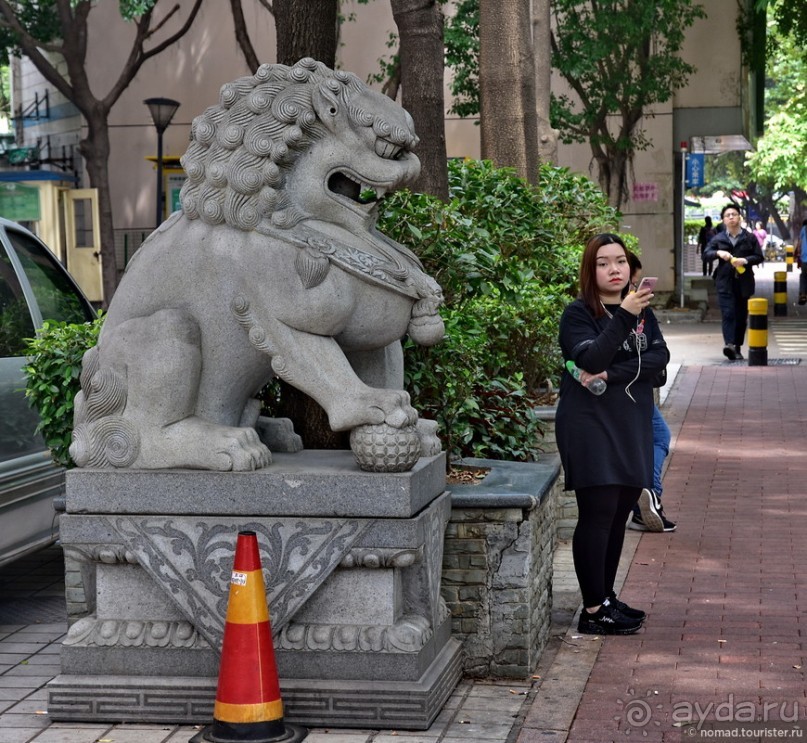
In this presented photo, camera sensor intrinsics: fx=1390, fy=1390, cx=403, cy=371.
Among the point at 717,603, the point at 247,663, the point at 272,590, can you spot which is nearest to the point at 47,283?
the point at 272,590

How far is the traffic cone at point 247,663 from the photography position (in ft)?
15.7

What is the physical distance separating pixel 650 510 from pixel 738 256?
1000cm

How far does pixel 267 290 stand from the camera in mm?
5277

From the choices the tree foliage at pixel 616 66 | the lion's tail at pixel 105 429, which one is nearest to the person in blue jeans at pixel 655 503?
the lion's tail at pixel 105 429

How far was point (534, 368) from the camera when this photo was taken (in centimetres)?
950

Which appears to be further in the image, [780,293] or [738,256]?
[780,293]

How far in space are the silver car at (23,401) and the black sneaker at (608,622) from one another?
9.87ft

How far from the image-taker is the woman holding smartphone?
629 centimetres

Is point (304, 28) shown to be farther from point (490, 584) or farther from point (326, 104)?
point (490, 584)

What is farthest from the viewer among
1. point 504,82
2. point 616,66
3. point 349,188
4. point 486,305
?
point 616,66

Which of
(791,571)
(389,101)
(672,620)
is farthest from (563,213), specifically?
(389,101)

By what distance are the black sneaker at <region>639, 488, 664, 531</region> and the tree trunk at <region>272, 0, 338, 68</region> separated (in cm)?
371

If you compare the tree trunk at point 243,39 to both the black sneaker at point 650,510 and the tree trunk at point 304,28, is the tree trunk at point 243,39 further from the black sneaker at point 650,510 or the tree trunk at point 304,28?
the tree trunk at point 304,28

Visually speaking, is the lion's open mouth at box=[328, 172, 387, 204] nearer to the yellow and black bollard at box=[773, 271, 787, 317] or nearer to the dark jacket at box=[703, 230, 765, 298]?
the dark jacket at box=[703, 230, 765, 298]
